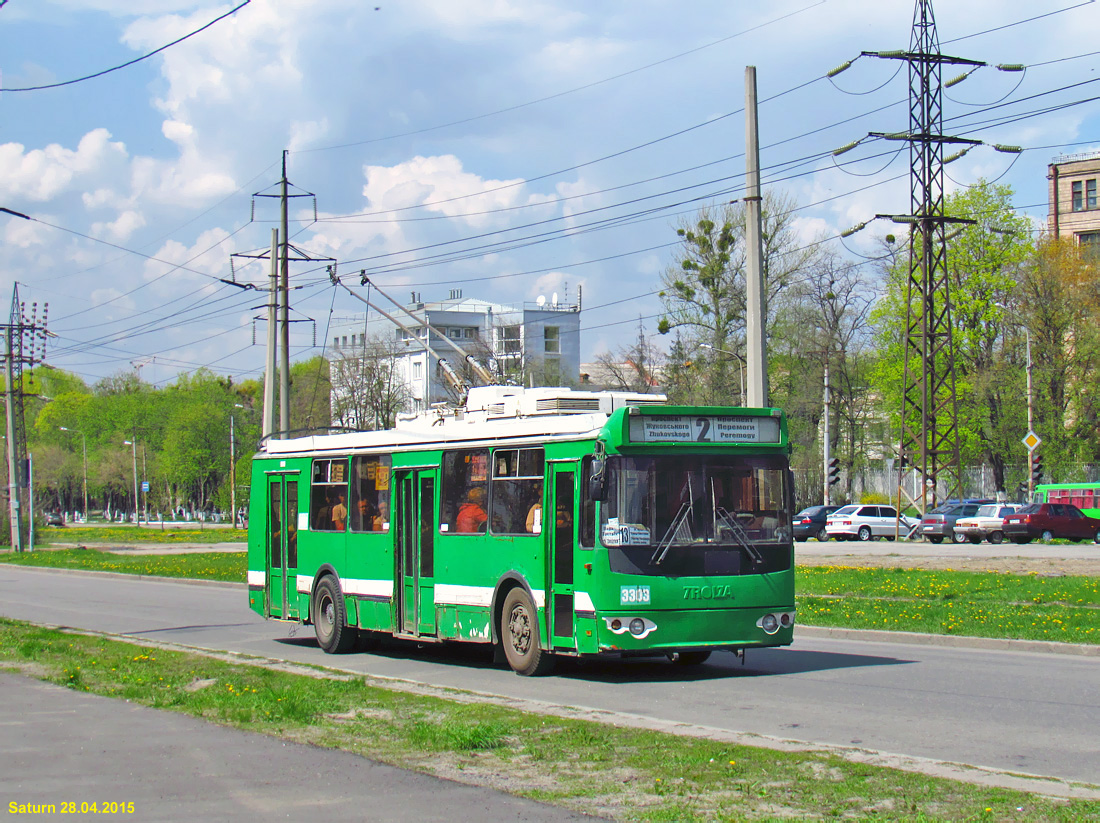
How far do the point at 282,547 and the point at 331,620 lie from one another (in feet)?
6.22

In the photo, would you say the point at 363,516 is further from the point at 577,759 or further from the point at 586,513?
the point at 577,759

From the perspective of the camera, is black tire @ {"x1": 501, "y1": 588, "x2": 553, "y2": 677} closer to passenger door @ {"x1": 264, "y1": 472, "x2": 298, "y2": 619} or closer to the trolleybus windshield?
the trolleybus windshield

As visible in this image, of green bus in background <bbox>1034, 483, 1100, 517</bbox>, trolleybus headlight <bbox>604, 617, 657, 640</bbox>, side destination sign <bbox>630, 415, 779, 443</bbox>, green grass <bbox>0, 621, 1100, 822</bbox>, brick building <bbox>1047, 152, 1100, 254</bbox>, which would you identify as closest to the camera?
green grass <bbox>0, 621, 1100, 822</bbox>

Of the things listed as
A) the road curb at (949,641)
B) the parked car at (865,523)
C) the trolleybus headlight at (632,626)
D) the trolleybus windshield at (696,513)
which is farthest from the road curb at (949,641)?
the parked car at (865,523)

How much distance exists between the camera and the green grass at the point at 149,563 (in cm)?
3300

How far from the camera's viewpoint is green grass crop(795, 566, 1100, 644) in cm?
1595

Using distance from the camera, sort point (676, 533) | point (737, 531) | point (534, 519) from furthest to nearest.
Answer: point (534, 519)
point (737, 531)
point (676, 533)

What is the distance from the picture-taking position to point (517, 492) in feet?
43.8

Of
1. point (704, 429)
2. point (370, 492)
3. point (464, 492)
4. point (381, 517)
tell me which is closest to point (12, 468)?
point (370, 492)

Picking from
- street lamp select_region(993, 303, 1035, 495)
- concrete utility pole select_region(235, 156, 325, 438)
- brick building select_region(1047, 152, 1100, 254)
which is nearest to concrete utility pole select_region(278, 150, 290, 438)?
concrete utility pole select_region(235, 156, 325, 438)

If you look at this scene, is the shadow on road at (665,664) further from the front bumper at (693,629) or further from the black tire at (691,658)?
the front bumper at (693,629)

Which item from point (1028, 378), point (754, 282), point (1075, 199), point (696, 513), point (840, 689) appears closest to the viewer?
point (840, 689)

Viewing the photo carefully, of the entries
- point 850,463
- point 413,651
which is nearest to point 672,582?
point 413,651

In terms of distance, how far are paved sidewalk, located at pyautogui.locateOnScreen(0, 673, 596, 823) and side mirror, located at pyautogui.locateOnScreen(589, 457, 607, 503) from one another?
4.34m
